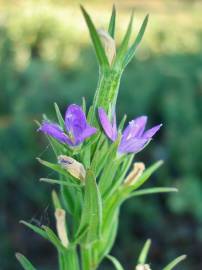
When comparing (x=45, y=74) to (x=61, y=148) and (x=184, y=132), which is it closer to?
(x=184, y=132)

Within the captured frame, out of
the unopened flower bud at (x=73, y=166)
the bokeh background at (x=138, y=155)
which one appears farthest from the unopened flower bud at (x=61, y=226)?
the bokeh background at (x=138, y=155)

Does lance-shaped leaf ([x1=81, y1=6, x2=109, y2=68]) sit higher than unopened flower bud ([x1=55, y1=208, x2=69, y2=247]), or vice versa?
lance-shaped leaf ([x1=81, y1=6, x2=109, y2=68])

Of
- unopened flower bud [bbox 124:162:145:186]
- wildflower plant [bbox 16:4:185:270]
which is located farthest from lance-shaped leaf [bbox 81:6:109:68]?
unopened flower bud [bbox 124:162:145:186]

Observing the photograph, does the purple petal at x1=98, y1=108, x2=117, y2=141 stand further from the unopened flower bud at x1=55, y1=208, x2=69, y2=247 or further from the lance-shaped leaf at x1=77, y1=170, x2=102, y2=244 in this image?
the unopened flower bud at x1=55, y1=208, x2=69, y2=247

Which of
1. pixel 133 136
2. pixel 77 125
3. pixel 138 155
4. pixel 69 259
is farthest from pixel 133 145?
pixel 138 155

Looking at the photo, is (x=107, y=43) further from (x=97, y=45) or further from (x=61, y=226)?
(x=61, y=226)

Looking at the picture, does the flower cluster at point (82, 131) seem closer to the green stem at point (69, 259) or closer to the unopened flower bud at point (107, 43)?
the unopened flower bud at point (107, 43)

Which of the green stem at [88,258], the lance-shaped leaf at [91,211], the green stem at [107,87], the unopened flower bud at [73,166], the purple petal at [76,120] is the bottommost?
the green stem at [88,258]
